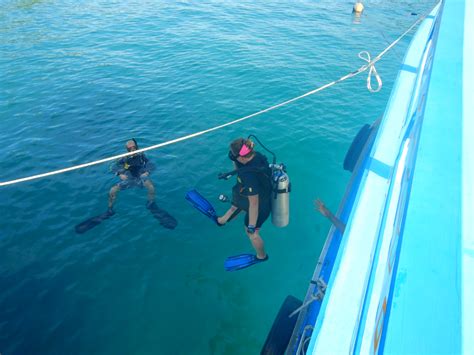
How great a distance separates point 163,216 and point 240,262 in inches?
95.3

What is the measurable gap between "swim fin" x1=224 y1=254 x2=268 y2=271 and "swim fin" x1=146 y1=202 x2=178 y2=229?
1872mm

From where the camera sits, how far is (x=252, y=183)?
491 centimetres

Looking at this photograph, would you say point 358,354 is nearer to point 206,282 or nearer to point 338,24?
point 206,282

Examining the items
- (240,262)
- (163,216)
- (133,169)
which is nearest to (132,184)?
(133,169)

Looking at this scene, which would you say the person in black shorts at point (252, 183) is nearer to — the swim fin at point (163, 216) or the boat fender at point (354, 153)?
the swim fin at point (163, 216)

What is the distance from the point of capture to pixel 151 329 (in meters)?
5.22

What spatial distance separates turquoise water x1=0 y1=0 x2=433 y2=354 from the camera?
17.7 ft

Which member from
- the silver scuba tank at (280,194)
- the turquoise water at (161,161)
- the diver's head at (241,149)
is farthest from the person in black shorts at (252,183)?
the turquoise water at (161,161)

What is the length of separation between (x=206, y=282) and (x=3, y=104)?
11.8 meters

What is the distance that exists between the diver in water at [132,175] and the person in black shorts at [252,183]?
9.19 feet
